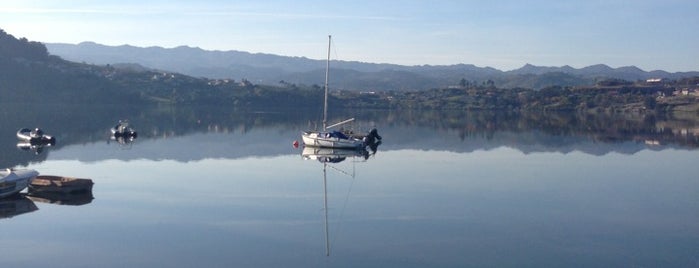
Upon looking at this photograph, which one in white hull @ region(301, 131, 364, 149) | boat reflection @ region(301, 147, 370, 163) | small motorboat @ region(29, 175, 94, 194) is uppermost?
small motorboat @ region(29, 175, 94, 194)

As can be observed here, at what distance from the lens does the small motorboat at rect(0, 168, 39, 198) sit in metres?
25.9

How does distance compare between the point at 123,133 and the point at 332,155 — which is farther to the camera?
the point at 123,133

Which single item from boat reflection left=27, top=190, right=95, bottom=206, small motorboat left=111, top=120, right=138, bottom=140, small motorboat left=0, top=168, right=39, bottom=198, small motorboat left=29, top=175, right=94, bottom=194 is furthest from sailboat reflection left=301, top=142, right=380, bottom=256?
small motorboat left=111, top=120, right=138, bottom=140

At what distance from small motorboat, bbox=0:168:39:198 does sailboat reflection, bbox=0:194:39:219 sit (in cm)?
22

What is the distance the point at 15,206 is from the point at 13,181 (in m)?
1.35

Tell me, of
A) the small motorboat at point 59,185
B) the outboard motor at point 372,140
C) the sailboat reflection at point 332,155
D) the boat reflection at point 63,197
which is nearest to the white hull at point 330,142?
the sailboat reflection at point 332,155

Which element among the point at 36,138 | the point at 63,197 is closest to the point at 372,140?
the point at 36,138

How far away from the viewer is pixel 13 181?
85.9ft

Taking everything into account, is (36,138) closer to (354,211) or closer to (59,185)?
(59,185)

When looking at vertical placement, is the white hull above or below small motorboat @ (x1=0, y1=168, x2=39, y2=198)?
below

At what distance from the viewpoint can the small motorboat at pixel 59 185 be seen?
27.2 m

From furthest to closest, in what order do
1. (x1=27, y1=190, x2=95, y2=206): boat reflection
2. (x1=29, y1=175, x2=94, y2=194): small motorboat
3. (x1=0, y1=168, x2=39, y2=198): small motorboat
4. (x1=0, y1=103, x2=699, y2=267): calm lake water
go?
(x1=29, y1=175, x2=94, y2=194): small motorboat → (x1=27, y1=190, x2=95, y2=206): boat reflection → (x1=0, y1=168, x2=39, y2=198): small motorboat → (x1=0, y1=103, x2=699, y2=267): calm lake water

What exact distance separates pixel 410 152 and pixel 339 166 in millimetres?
9983

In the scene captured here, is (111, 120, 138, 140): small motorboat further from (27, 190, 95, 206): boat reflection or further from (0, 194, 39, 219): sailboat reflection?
(0, 194, 39, 219): sailboat reflection
